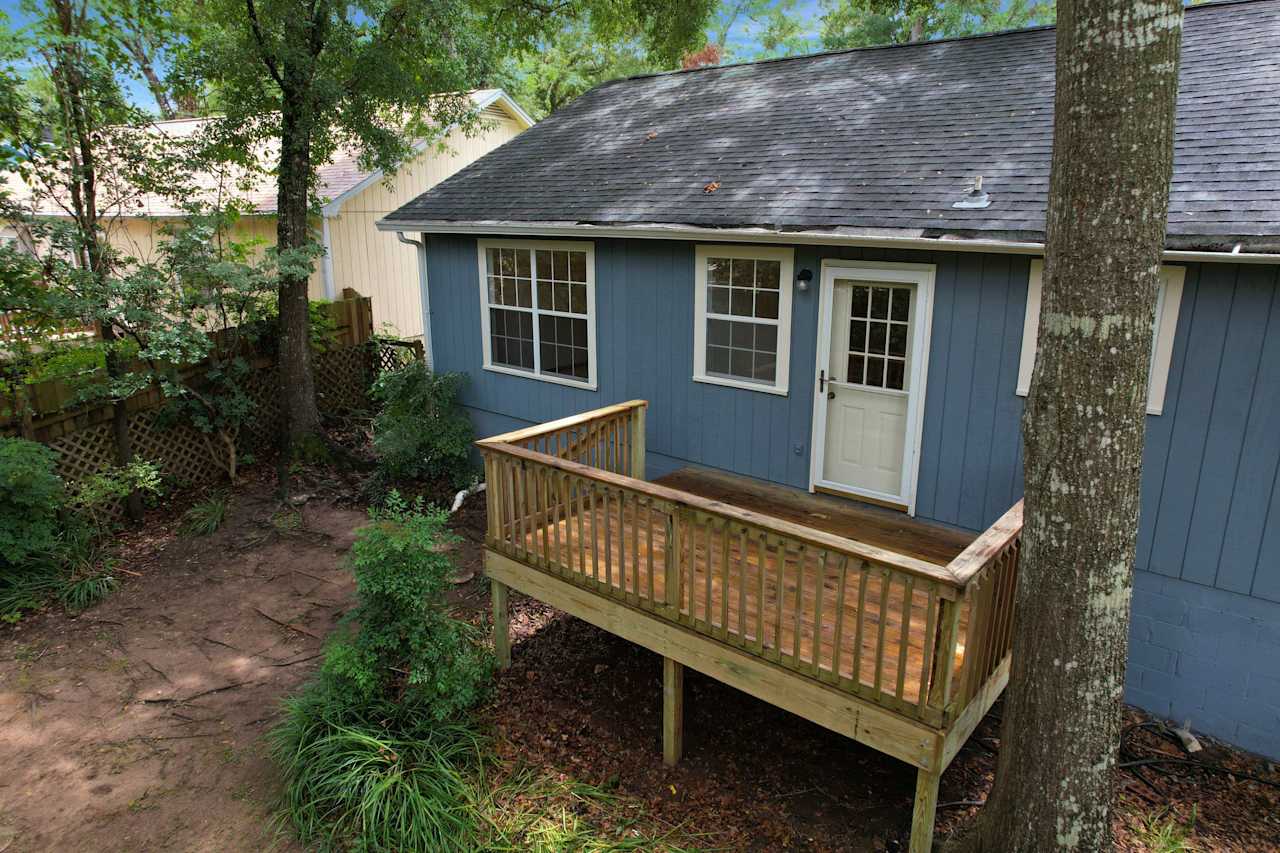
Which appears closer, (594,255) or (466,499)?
(594,255)

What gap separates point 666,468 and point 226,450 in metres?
5.31

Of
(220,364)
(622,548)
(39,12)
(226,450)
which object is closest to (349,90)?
(39,12)

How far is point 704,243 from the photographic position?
21.9 ft

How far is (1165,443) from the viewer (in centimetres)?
482

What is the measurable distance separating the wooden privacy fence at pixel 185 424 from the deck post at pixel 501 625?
4741 mm

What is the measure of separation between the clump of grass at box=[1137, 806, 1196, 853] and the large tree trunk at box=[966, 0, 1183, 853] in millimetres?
1056

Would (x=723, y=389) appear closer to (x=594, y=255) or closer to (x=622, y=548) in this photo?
(x=594, y=255)

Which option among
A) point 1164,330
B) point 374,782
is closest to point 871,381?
point 1164,330

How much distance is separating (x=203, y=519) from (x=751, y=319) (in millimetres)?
5948

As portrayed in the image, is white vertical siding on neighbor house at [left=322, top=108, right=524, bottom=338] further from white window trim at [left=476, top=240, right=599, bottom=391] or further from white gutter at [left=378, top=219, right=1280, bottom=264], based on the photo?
white gutter at [left=378, top=219, right=1280, bottom=264]

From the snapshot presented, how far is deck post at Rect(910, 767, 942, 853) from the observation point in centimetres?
369

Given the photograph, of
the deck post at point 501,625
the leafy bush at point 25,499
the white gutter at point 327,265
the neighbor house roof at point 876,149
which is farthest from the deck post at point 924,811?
the white gutter at point 327,265

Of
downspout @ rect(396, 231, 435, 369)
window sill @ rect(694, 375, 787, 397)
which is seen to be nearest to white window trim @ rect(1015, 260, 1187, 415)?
window sill @ rect(694, 375, 787, 397)

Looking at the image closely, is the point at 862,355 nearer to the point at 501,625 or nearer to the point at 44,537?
the point at 501,625
